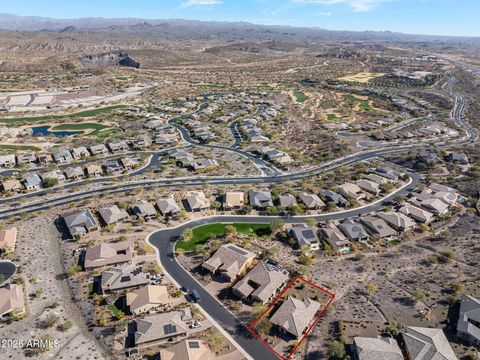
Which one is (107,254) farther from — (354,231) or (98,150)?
(98,150)

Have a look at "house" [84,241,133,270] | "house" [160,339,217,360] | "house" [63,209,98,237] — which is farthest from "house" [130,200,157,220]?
"house" [160,339,217,360]

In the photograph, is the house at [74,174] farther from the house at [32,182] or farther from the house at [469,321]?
the house at [469,321]

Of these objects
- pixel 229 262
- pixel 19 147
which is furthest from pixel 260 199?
pixel 19 147

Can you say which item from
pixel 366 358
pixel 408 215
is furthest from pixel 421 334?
pixel 408 215

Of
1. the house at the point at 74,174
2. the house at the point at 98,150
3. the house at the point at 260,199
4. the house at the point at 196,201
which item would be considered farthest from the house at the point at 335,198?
the house at the point at 98,150

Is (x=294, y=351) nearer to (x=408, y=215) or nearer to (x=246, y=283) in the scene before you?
(x=246, y=283)

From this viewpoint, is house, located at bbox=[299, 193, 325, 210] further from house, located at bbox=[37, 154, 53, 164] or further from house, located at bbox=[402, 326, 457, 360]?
house, located at bbox=[37, 154, 53, 164]

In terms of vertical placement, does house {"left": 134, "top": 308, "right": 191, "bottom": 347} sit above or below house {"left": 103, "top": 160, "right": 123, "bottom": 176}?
below
